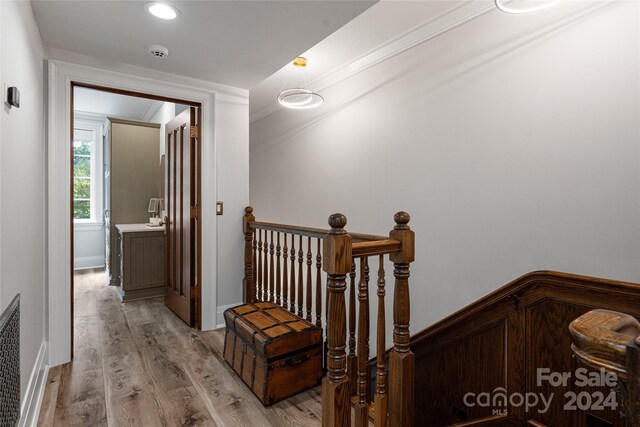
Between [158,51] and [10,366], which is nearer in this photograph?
[10,366]

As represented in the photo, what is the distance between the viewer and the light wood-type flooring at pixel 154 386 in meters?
1.88

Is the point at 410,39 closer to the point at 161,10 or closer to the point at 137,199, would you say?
the point at 161,10

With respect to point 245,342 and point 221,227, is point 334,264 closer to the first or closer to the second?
point 245,342

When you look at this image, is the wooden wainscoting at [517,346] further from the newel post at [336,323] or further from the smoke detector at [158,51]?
the smoke detector at [158,51]

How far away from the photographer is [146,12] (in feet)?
6.65

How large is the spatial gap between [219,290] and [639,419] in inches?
125

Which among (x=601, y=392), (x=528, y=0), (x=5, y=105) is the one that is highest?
(x=528, y=0)

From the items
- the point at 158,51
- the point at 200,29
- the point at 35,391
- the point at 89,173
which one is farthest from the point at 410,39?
the point at 89,173

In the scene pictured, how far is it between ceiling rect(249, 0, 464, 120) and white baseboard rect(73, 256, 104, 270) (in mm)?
4445

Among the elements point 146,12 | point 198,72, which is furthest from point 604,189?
point 198,72

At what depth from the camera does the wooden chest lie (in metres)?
2.03

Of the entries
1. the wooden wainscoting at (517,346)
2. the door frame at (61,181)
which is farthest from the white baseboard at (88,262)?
the wooden wainscoting at (517,346)

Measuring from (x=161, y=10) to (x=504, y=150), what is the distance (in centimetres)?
242

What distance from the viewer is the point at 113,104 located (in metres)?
5.34
